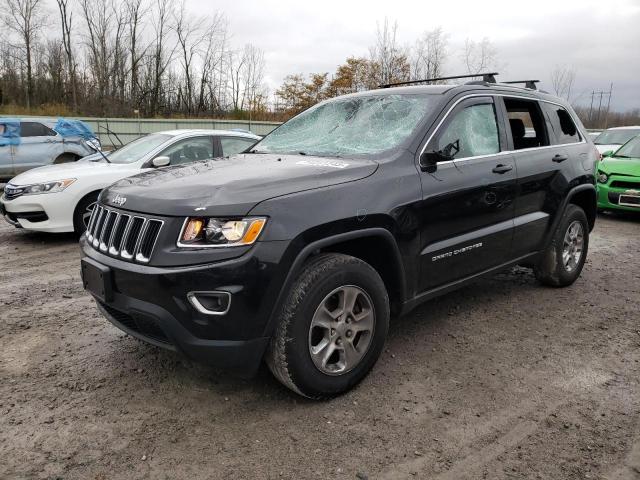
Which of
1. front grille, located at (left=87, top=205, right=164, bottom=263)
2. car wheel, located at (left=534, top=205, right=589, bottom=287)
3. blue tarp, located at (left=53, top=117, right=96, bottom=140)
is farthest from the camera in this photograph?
blue tarp, located at (left=53, top=117, right=96, bottom=140)

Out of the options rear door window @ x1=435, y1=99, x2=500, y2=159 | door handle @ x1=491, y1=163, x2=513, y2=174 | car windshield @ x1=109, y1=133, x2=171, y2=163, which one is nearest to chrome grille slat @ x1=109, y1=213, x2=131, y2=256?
rear door window @ x1=435, y1=99, x2=500, y2=159

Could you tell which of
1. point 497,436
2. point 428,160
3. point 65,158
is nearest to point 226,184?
point 428,160

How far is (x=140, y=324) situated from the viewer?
9.05ft

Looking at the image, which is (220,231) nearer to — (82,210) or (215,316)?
(215,316)

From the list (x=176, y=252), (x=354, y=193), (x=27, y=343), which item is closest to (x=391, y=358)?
(x=354, y=193)

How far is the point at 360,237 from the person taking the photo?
293cm

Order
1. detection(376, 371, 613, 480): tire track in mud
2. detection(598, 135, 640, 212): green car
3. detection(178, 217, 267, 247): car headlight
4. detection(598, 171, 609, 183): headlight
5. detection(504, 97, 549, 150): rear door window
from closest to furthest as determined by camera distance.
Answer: detection(376, 371, 613, 480): tire track in mud
detection(178, 217, 267, 247): car headlight
detection(504, 97, 549, 150): rear door window
detection(598, 135, 640, 212): green car
detection(598, 171, 609, 183): headlight

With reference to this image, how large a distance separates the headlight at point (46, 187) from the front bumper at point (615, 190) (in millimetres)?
8651

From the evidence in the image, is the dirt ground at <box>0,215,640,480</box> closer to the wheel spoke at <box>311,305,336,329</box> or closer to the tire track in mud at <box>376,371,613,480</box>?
the tire track in mud at <box>376,371,613,480</box>

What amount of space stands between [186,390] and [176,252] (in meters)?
1.02

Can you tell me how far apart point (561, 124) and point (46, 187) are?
6.02 metres

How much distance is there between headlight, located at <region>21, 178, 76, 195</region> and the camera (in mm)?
6570

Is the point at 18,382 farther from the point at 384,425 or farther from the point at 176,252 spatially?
the point at 384,425

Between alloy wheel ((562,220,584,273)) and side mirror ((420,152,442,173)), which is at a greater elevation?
side mirror ((420,152,442,173))
